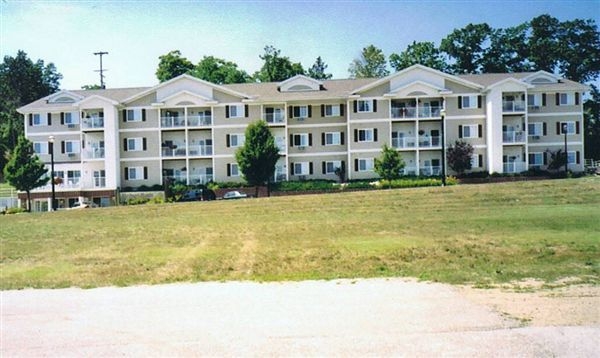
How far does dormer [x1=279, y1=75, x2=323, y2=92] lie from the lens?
4891cm

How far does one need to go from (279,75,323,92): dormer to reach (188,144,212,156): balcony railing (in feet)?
29.0

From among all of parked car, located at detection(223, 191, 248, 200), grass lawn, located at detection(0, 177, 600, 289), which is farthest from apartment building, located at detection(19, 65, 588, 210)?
grass lawn, located at detection(0, 177, 600, 289)

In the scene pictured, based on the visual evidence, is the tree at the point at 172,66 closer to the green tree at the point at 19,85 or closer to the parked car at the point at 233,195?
the green tree at the point at 19,85

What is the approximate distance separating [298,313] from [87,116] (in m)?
45.4

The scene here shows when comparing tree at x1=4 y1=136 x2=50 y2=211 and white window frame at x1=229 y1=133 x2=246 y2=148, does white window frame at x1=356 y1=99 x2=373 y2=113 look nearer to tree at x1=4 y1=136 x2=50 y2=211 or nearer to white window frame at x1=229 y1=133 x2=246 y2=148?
white window frame at x1=229 y1=133 x2=246 y2=148

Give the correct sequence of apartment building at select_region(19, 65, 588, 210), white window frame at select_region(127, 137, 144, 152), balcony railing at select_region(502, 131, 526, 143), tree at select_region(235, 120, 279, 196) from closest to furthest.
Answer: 1. tree at select_region(235, 120, 279, 196)
2. balcony railing at select_region(502, 131, 526, 143)
3. apartment building at select_region(19, 65, 588, 210)
4. white window frame at select_region(127, 137, 144, 152)

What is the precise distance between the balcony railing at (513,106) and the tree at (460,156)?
5.10m

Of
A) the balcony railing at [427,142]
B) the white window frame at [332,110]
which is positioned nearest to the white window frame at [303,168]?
the white window frame at [332,110]

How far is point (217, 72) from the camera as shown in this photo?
6644cm

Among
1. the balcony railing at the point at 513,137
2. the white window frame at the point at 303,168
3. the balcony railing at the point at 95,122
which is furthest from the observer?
the white window frame at the point at 303,168

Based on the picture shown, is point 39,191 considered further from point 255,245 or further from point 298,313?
point 298,313

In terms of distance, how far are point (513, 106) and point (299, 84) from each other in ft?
64.6

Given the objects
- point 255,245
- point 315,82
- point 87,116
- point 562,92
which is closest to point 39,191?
point 87,116

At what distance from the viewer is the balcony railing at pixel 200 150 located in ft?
157
